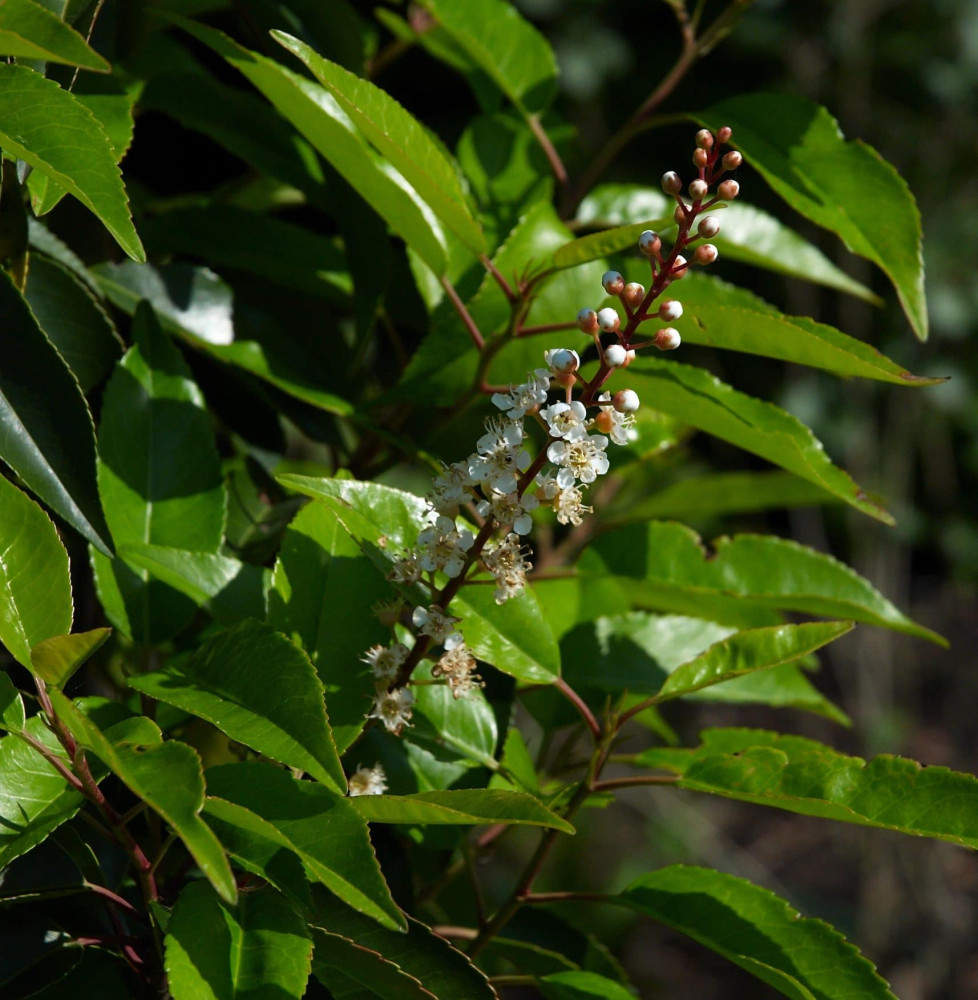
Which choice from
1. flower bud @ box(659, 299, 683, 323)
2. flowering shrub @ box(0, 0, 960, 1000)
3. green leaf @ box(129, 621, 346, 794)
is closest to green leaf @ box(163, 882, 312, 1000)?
flowering shrub @ box(0, 0, 960, 1000)

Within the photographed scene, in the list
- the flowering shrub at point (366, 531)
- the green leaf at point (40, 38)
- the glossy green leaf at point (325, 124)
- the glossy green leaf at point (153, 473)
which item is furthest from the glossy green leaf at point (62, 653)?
the glossy green leaf at point (325, 124)

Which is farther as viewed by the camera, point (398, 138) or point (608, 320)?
point (398, 138)

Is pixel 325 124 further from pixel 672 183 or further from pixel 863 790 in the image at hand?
pixel 863 790

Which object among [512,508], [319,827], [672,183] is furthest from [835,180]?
[319,827]

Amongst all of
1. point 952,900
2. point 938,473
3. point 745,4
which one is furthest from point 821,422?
point 745,4

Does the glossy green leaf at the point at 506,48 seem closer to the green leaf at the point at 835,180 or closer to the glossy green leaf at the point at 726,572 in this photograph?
the green leaf at the point at 835,180

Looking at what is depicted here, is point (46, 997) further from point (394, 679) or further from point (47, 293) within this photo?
point (47, 293)
